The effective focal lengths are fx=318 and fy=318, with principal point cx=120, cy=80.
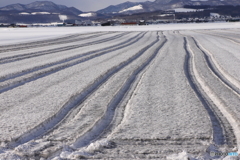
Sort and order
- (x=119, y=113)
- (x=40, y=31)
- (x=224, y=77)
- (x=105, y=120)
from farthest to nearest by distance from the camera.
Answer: (x=40, y=31) < (x=224, y=77) < (x=119, y=113) < (x=105, y=120)

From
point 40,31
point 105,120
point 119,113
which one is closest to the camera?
point 105,120

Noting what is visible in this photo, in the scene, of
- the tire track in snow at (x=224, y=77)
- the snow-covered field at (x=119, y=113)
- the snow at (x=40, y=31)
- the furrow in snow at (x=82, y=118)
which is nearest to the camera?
the snow-covered field at (x=119, y=113)

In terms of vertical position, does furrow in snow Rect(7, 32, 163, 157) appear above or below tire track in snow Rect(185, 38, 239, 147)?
above

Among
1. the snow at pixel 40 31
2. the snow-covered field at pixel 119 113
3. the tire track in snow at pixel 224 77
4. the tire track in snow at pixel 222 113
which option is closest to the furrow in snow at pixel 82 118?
the snow-covered field at pixel 119 113

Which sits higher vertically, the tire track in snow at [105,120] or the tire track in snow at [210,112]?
the tire track in snow at [105,120]

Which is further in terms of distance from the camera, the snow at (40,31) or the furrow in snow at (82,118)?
the snow at (40,31)

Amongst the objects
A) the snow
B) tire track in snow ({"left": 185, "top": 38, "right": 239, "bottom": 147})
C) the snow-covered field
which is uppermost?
the snow

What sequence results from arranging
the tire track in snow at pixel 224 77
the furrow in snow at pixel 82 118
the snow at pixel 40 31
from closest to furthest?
the furrow in snow at pixel 82 118
the tire track in snow at pixel 224 77
the snow at pixel 40 31

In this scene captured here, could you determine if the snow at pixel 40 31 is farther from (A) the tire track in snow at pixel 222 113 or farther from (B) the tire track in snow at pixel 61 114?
(A) the tire track in snow at pixel 222 113

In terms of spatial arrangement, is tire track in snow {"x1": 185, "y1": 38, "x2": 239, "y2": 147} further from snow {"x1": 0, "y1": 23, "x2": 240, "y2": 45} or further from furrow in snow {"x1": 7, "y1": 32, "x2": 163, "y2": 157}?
snow {"x1": 0, "y1": 23, "x2": 240, "y2": 45}

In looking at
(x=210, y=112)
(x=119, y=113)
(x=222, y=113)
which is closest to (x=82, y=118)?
(x=119, y=113)

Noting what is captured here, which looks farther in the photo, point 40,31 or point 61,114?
point 40,31

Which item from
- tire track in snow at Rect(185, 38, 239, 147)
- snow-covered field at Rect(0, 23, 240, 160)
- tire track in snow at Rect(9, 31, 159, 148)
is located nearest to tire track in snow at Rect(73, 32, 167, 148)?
snow-covered field at Rect(0, 23, 240, 160)

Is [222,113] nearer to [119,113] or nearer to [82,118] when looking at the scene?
[119,113]
